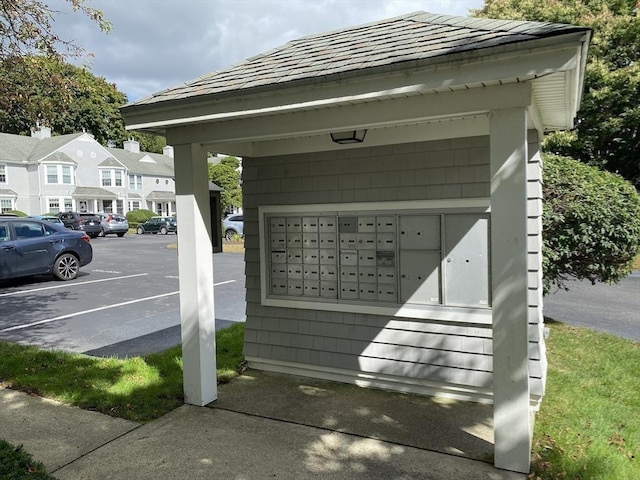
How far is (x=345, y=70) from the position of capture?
328cm

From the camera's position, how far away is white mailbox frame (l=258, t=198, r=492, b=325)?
4.56m

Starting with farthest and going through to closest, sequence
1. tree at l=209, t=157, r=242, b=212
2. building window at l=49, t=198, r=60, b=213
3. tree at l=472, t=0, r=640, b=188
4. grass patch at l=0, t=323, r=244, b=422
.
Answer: tree at l=209, t=157, r=242, b=212 → building window at l=49, t=198, r=60, b=213 → tree at l=472, t=0, r=640, b=188 → grass patch at l=0, t=323, r=244, b=422

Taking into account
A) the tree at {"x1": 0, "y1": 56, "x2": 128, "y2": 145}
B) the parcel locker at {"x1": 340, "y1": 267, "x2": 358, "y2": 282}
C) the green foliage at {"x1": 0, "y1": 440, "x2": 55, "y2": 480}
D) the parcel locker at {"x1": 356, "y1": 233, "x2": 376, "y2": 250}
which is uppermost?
the tree at {"x1": 0, "y1": 56, "x2": 128, "y2": 145}

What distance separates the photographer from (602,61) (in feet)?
53.6

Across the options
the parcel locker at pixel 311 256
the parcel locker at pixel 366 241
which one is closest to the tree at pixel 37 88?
the parcel locker at pixel 311 256

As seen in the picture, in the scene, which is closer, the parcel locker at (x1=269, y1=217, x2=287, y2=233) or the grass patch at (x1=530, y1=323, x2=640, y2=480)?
the grass patch at (x1=530, y1=323, x2=640, y2=480)

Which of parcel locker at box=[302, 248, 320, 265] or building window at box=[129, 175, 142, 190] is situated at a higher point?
building window at box=[129, 175, 142, 190]

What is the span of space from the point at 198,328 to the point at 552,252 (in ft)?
15.2

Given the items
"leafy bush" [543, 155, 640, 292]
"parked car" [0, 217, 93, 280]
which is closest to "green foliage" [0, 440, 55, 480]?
"leafy bush" [543, 155, 640, 292]

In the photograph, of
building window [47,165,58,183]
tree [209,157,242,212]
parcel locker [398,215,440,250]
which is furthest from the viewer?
tree [209,157,242,212]

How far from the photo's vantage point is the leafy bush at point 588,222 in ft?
19.9

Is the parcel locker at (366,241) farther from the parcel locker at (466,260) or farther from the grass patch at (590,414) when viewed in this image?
the grass patch at (590,414)

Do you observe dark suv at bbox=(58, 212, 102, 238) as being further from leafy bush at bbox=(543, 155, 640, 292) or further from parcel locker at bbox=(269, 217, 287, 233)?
leafy bush at bbox=(543, 155, 640, 292)

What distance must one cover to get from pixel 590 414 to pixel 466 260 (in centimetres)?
169
